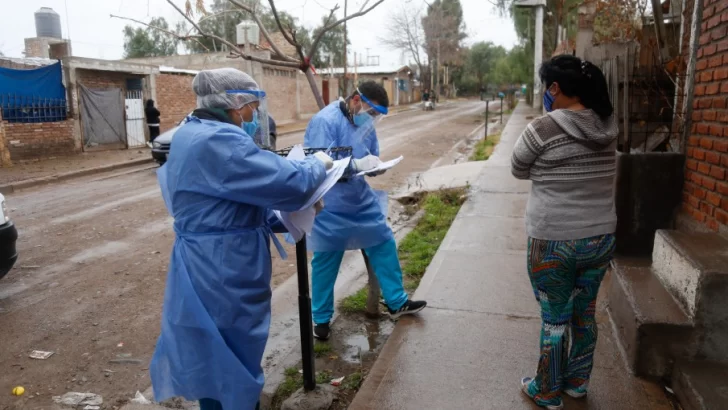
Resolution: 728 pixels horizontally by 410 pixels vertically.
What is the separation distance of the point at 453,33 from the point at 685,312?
59.1 metres

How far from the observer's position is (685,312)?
301 cm

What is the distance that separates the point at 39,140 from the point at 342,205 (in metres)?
13.4

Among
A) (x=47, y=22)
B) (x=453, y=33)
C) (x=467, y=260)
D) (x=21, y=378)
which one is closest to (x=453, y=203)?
(x=467, y=260)

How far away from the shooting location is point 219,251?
245 cm

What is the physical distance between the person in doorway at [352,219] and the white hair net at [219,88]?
49.2 inches

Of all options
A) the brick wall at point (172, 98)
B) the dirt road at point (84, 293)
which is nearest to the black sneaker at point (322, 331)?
the dirt road at point (84, 293)

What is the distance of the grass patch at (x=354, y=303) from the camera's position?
466 cm

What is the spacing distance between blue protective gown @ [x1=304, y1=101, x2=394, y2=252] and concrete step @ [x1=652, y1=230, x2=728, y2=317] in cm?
177

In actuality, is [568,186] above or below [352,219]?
above

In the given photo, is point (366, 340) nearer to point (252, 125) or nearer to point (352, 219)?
point (352, 219)

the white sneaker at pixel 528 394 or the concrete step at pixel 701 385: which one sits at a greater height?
the concrete step at pixel 701 385

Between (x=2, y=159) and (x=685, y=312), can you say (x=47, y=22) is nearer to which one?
(x=2, y=159)

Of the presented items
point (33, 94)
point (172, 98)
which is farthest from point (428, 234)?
point (172, 98)

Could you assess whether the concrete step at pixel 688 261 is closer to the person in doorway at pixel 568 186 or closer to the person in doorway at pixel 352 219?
the person in doorway at pixel 568 186
